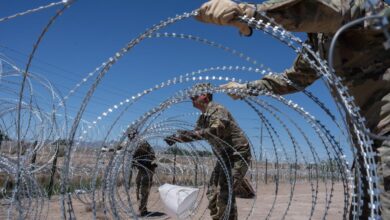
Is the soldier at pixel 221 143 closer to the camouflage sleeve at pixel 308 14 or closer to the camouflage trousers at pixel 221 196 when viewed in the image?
the camouflage trousers at pixel 221 196

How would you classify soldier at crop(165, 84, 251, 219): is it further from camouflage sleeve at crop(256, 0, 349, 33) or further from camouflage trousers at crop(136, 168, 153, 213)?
camouflage trousers at crop(136, 168, 153, 213)

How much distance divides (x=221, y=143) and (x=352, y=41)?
3573 mm

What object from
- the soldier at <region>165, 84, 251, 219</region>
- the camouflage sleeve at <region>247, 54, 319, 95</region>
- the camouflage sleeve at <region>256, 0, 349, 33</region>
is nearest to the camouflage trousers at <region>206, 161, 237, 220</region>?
→ the soldier at <region>165, 84, 251, 219</region>

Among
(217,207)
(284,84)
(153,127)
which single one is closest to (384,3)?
(284,84)

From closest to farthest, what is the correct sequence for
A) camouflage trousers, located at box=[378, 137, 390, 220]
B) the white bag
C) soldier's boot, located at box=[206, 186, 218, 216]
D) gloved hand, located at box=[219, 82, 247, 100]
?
camouflage trousers, located at box=[378, 137, 390, 220] → gloved hand, located at box=[219, 82, 247, 100] → soldier's boot, located at box=[206, 186, 218, 216] → the white bag

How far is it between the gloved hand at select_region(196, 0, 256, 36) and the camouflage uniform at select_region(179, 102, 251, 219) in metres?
3.27

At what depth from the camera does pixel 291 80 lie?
3.38 meters

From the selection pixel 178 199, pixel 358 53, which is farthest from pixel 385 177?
pixel 178 199

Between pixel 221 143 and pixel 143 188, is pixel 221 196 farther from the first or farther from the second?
pixel 143 188

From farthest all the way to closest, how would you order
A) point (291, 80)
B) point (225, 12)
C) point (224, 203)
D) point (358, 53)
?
point (224, 203) → point (291, 80) → point (358, 53) → point (225, 12)

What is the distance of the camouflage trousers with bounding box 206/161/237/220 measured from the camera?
5.59 meters

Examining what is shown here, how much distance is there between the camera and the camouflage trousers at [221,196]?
18.3ft

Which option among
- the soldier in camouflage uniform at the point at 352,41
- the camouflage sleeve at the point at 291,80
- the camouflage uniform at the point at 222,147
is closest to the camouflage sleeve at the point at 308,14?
the soldier in camouflage uniform at the point at 352,41

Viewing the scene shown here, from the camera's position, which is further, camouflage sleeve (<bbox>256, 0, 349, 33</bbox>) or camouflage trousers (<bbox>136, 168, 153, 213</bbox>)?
camouflage trousers (<bbox>136, 168, 153, 213</bbox>)
